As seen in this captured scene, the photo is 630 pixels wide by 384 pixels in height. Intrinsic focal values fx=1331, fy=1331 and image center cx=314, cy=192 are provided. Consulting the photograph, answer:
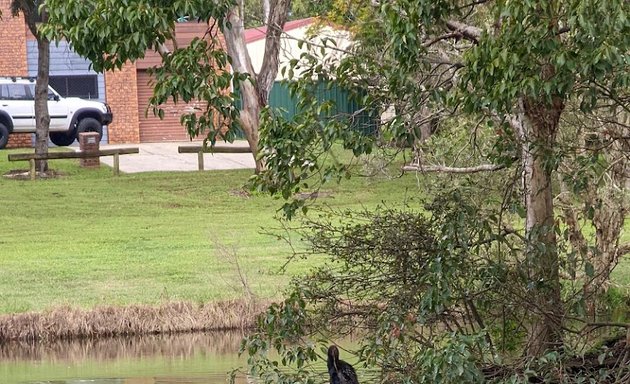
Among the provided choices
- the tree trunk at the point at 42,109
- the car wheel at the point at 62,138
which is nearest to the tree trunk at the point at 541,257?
the tree trunk at the point at 42,109

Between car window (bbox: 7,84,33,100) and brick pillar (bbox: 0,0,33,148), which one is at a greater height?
brick pillar (bbox: 0,0,33,148)

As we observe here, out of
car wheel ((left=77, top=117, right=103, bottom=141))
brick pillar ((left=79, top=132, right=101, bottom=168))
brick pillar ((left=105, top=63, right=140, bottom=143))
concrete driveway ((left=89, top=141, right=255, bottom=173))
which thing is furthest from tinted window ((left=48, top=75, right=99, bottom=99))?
brick pillar ((left=79, top=132, right=101, bottom=168))

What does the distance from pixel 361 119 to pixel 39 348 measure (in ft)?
25.4

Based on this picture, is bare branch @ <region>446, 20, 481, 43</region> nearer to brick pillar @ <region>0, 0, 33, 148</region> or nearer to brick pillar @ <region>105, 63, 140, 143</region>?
brick pillar @ <region>0, 0, 33, 148</region>

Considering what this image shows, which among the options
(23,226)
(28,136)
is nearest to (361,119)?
(23,226)

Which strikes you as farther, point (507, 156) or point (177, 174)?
point (177, 174)

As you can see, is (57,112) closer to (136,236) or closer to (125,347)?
(136,236)

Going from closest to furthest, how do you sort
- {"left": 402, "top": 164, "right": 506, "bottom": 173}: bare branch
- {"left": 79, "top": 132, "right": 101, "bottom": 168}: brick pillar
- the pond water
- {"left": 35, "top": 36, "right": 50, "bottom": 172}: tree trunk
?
{"left": 402, "top": 164, "right": 506, "bottom": 173}: bare branch, the pond water, {"left": 35, "top": 36, "right": 50, "bottom": 172}: tree trunk, {"left": 79, "top": 132, "right": 101, "bottom": 168}: brick pillar

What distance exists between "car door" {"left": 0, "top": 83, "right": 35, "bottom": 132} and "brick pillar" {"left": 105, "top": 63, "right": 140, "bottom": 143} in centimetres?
579

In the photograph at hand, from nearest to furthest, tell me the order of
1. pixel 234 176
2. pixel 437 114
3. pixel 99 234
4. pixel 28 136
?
1. pixel 437 114
2. pixel 99 234
3. pixel 234 176
4. pixel 28 136

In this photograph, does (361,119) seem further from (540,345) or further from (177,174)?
(177,174)

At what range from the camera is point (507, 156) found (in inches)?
445

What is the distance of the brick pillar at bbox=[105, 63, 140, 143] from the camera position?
1956 inches

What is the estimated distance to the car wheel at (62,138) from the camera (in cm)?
4531
